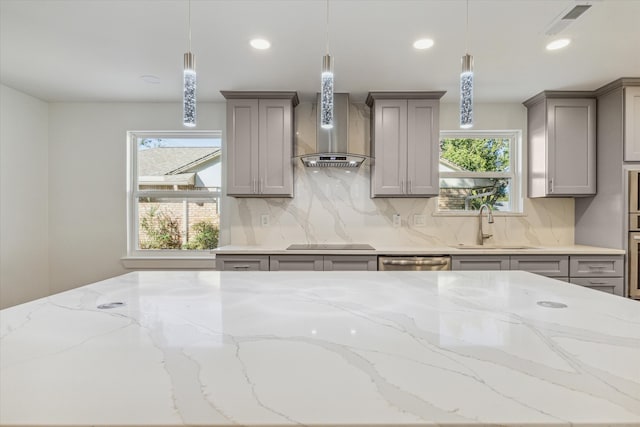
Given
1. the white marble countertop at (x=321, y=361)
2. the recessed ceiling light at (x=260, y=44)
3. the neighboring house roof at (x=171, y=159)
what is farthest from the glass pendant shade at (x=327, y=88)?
the neighboring house roof at (x=171, y=159)

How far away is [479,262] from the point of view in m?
2.84

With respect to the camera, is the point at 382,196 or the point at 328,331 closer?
the point at 328,331

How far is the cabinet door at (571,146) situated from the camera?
308cm

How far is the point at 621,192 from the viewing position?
282 centimetres

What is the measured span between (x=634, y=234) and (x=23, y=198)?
5.78 meters

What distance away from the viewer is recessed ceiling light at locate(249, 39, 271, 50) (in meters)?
2.26

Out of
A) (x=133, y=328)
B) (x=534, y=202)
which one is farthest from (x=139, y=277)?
(x=534, y=202)

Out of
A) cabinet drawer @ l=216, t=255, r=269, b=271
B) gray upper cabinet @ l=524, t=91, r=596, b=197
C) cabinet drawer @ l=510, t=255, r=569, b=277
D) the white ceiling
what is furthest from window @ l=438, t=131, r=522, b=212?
cabinet drawer @ l=216, t=255, r=269, b=271

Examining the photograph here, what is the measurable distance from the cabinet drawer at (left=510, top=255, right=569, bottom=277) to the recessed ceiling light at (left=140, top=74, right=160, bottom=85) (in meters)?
3.56

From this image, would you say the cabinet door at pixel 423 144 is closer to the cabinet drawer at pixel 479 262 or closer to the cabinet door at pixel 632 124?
the cabinet drawer at pixel 479 262

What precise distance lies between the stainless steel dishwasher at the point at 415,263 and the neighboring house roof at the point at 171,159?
2.22 meters

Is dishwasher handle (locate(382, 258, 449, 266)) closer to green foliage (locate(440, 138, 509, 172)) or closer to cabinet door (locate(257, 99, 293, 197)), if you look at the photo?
cabinet door (locate(257, 99, 293, 197))

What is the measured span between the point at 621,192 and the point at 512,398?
3345 mm

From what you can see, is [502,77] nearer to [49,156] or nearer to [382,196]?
[382,196]
